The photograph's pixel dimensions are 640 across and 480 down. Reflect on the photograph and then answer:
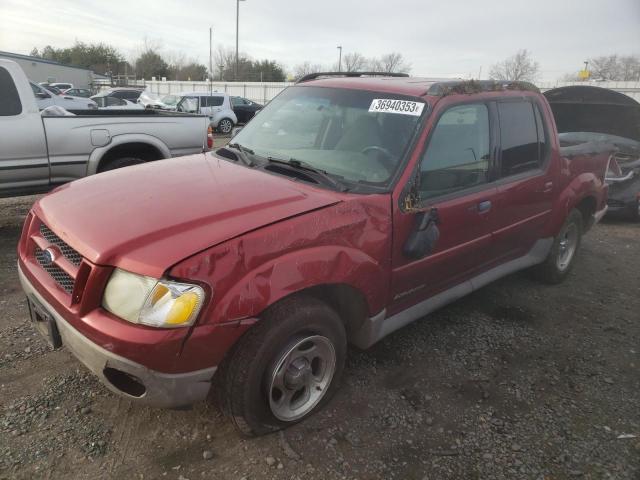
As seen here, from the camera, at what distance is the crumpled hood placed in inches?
79.1

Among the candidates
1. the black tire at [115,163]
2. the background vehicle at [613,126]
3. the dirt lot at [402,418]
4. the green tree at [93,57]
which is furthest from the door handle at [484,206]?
the green tree at [93,57]

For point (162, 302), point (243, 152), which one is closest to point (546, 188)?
point (243, 152)

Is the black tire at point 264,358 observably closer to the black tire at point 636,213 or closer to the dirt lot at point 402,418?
the dirt lot at point 402,418

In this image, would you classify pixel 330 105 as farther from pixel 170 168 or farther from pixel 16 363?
pixel 16 363

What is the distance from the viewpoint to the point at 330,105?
3.28 m

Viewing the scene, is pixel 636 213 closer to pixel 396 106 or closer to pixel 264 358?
pixel 396 106

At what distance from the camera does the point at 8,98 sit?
16.4ft

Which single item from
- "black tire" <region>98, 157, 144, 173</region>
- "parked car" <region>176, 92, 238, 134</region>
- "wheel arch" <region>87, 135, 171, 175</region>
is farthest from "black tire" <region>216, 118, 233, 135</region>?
"black tire" <region>98, 157, 144, 173</region>

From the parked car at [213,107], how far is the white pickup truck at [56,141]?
45.7 ft

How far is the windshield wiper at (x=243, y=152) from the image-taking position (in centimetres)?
308

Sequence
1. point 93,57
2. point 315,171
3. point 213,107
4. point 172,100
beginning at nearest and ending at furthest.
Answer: point 315,171 < point 213,107 < point 172,100 < point 93,57

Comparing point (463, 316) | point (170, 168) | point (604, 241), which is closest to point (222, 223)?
point (170, 168)

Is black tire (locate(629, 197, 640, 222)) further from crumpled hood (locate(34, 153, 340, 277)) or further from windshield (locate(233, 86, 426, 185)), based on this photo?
crumpled hood (locate(34, 153, 340, 277))

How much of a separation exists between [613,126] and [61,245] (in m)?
8.27
